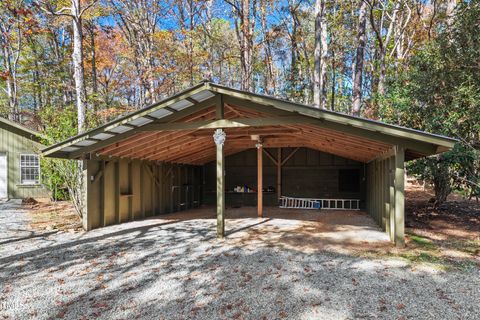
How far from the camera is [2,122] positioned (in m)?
13.1

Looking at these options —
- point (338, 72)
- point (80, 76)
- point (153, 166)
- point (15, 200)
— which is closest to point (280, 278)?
point (153, 166)

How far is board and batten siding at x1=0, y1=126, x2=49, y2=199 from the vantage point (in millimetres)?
13344

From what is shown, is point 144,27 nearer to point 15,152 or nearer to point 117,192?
point 15,152

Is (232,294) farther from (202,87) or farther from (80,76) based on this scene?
(80,76)

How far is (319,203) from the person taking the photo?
1291 centimetres

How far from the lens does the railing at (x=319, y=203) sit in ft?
41.9

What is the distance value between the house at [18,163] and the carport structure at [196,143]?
6798 mm

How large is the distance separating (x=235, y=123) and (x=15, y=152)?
12377mm

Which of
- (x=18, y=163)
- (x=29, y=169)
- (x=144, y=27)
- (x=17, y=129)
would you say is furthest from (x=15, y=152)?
(x=144, y=27)

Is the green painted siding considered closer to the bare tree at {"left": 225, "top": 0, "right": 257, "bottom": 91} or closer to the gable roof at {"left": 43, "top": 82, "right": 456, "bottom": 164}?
the gable roof at {"left": 43, "top": 82, "right": 456, "bottom": 164}

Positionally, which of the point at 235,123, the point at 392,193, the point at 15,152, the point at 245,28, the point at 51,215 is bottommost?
the point at 51,215

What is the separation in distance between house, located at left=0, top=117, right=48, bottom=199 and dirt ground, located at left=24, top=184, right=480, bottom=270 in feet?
11.2

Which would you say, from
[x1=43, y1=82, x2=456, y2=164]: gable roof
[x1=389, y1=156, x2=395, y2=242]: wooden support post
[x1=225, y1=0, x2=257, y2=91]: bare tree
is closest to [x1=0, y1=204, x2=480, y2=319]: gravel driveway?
[x1=389, y1=156, x2=395, y2=242]: wooden support post

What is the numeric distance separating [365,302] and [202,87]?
4.68 m
